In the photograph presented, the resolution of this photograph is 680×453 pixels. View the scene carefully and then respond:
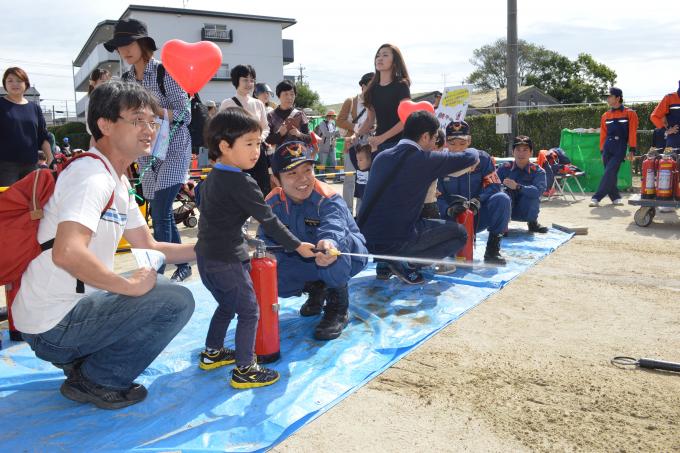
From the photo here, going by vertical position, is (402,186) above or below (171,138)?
below

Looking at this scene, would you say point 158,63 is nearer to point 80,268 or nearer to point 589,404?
point 80,268

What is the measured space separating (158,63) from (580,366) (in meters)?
3.96

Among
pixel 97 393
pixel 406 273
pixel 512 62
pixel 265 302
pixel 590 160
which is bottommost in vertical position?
pixel 97 393

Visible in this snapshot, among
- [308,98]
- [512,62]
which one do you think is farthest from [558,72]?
[512,62]

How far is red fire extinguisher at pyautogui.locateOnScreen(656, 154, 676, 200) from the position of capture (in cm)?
763

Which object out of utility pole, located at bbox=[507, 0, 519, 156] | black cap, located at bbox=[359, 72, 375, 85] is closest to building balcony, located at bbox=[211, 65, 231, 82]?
utility pole, located at bbox=[507, 0, 519, 156]

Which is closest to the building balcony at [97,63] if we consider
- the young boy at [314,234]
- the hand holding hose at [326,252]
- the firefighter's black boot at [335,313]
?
the young boy at [314,234]

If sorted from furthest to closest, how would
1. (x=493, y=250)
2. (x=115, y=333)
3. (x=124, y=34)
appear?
(x=493, y=250), (x=124, y=34), (x=115, y=333)

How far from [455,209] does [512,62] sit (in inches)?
449

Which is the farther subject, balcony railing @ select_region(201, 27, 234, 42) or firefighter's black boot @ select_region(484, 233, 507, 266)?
balcony railing @ select_region(201, 27, 234, 42)

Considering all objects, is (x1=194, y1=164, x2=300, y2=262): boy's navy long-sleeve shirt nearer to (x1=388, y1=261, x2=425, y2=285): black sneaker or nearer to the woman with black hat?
the woman with black hat

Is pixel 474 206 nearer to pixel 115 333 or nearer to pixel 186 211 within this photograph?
pixel 115 333

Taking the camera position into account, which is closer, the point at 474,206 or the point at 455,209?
the point at 455,209

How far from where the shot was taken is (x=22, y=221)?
2.39 meters
